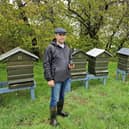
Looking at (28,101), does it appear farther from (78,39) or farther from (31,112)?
(78,39)

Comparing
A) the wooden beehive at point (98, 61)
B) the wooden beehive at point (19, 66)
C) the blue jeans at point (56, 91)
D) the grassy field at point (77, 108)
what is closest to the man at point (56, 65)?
the blue jeans at point (56, 91)

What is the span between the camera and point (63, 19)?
33.4ft

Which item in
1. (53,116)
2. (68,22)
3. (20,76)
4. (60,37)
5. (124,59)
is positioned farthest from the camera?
(68,22)

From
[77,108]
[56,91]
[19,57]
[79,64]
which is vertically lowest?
[77,108]

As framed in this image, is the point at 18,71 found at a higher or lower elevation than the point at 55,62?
lower

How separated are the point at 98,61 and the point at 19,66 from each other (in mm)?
2269

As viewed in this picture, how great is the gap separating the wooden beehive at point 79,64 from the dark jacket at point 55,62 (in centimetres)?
172

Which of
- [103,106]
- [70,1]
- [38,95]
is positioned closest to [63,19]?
[70,1]

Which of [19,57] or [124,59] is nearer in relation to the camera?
[19,57]

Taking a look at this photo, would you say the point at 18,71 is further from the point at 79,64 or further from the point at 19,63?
the point at 79,64

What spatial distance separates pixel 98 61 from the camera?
554 centimetres

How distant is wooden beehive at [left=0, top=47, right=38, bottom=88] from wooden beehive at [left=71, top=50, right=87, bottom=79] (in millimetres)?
1226

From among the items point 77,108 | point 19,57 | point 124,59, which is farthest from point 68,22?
point 77,108

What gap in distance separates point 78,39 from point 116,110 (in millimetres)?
7894
